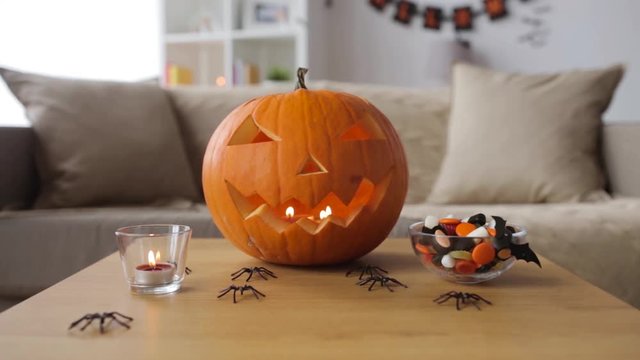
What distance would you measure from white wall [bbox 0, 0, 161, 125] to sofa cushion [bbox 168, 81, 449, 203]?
1.71 m

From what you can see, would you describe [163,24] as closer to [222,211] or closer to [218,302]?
[222,211]

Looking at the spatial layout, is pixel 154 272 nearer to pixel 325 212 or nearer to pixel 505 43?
pixel 325 212

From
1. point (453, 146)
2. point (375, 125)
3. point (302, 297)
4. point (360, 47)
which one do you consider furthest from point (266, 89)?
point (360, 47)

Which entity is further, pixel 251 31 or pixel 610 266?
pixel 251 31

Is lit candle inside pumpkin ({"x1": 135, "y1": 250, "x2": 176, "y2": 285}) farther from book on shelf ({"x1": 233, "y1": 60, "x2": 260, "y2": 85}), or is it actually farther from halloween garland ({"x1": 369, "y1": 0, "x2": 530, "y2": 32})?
halloween garland ({"x1": 369, "y1": 0, "x2": 530, "y2": 32})

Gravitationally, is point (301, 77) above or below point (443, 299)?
above

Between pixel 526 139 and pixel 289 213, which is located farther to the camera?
pixel 526 139

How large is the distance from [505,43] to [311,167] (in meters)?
2.97

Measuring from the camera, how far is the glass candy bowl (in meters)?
0.70

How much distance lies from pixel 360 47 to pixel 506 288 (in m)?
3.18

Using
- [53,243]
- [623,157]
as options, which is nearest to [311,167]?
[53,243]

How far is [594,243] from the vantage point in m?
1.40

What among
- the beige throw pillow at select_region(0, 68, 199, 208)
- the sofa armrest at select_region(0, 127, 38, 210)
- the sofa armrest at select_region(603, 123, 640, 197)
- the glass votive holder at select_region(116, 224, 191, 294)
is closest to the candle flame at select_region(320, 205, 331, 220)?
the glass votive holder at select_region(116, 224, 191, 294)

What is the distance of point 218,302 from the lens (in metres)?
0.65
